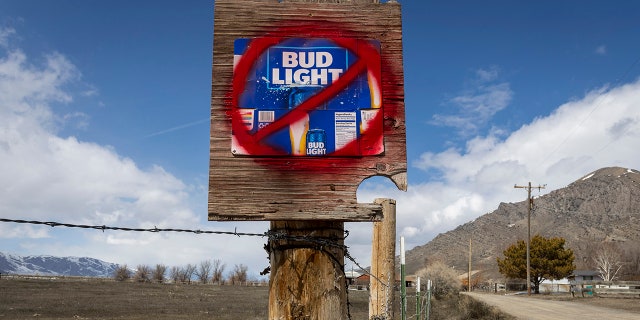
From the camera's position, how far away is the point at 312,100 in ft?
8.79

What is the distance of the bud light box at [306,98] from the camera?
2.65m

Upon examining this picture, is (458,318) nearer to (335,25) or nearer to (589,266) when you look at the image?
(335,25)

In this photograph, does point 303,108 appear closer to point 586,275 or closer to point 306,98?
point 306,98

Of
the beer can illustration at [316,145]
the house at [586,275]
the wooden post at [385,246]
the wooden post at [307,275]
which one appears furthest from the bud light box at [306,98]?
the house at [586,275]

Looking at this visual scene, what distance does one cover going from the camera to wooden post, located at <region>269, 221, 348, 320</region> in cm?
250

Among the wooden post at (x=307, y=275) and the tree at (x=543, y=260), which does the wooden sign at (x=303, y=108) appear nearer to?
the wooden post at (x=307, y=275)

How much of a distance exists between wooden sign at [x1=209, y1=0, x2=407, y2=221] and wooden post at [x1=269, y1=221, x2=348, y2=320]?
0.10 meters

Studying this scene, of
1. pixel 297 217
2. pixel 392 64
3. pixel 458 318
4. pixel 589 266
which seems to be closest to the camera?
pixel 297 217

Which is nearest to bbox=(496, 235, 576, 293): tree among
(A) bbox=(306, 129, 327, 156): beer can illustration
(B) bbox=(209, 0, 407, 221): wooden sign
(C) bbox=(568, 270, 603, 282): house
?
(C) bbox=(568, 270, 603, 282): house

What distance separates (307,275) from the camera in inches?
99.7

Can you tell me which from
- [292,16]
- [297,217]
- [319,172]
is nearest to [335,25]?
[292,16]

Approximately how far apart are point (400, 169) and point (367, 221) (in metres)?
0.32

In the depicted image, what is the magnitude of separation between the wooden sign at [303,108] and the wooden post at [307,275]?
0.31ft

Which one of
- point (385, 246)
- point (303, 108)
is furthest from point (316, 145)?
point (385, 246)
